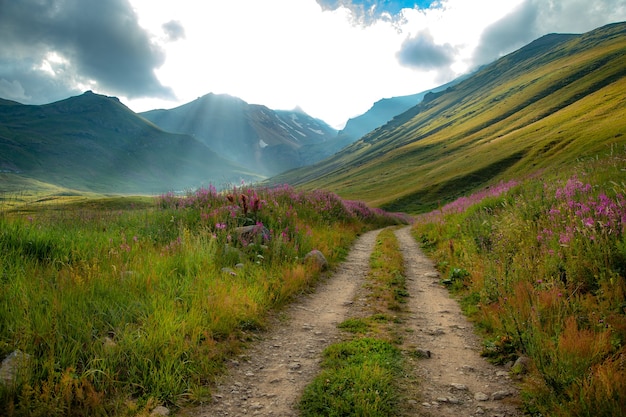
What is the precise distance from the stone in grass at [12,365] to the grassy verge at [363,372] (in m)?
2.92

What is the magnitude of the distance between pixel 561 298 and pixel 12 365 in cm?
718

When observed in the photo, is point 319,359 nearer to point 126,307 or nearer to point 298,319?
point 298,319

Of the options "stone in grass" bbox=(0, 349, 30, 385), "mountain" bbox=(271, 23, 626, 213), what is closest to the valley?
"stone in grass" bbox=(0, 349, 30, 385)

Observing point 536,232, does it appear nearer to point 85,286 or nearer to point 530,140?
point 85,286

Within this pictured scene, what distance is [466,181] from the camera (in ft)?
222

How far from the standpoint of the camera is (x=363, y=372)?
4.07 meters

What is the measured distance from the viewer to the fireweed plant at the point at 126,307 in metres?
3.45

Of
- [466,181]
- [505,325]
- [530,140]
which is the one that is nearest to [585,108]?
[530,140]

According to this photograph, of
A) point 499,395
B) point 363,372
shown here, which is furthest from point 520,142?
point 363,372

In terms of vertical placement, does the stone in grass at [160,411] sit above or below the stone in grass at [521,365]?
above

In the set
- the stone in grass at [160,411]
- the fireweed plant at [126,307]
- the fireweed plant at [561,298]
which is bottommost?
the fireweed plant at [561,298]

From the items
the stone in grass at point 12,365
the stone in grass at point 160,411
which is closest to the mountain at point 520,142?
the stone in grass at point 160,411

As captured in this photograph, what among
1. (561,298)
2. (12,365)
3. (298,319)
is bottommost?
(561,298)

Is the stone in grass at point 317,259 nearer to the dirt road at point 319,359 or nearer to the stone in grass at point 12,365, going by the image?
the dirt road at point 319,359
